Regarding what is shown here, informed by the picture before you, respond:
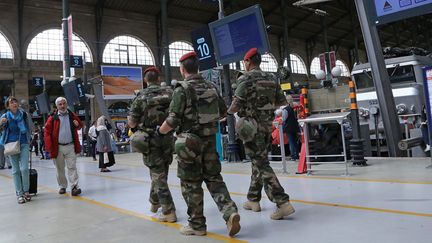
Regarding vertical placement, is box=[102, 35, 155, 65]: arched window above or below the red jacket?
above

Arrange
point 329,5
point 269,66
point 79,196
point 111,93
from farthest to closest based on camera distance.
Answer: point 269,66
point 329,5
point 111,93
point 79,196

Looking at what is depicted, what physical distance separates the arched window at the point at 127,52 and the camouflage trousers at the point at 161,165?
1173 inches

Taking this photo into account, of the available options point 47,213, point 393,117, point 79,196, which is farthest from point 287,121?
point 47,213

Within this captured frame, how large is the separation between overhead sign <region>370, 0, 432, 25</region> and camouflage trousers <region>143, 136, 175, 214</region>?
513cm

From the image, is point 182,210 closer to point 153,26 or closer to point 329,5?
point 153,26

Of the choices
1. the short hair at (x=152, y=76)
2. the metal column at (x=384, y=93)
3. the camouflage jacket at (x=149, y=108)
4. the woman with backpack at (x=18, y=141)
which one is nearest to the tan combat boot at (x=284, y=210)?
the camouflage jacket at (x=149, y=108)

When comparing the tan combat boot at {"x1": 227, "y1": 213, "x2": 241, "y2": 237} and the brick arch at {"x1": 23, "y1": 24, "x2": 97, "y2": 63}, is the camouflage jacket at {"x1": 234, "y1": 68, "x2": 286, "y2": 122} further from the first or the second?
the brick arch at {"x1": 23, "y1": 24, "x2": 97, "y2": 63}

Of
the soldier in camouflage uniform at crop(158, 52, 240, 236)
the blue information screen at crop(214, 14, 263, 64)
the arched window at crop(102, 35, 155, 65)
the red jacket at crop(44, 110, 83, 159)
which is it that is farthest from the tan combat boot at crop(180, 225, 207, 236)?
the arched window at crop(102, 35, 155, 65)

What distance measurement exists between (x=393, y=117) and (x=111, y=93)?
64.1 ft

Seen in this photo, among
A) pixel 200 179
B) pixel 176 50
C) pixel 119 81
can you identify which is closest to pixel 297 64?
pixel 176 50

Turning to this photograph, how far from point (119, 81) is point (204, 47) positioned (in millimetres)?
16247

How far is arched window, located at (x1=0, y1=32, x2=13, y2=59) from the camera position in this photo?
2862 cm

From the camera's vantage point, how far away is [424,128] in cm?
801

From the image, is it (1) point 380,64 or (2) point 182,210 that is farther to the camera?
(1) point 380,64
